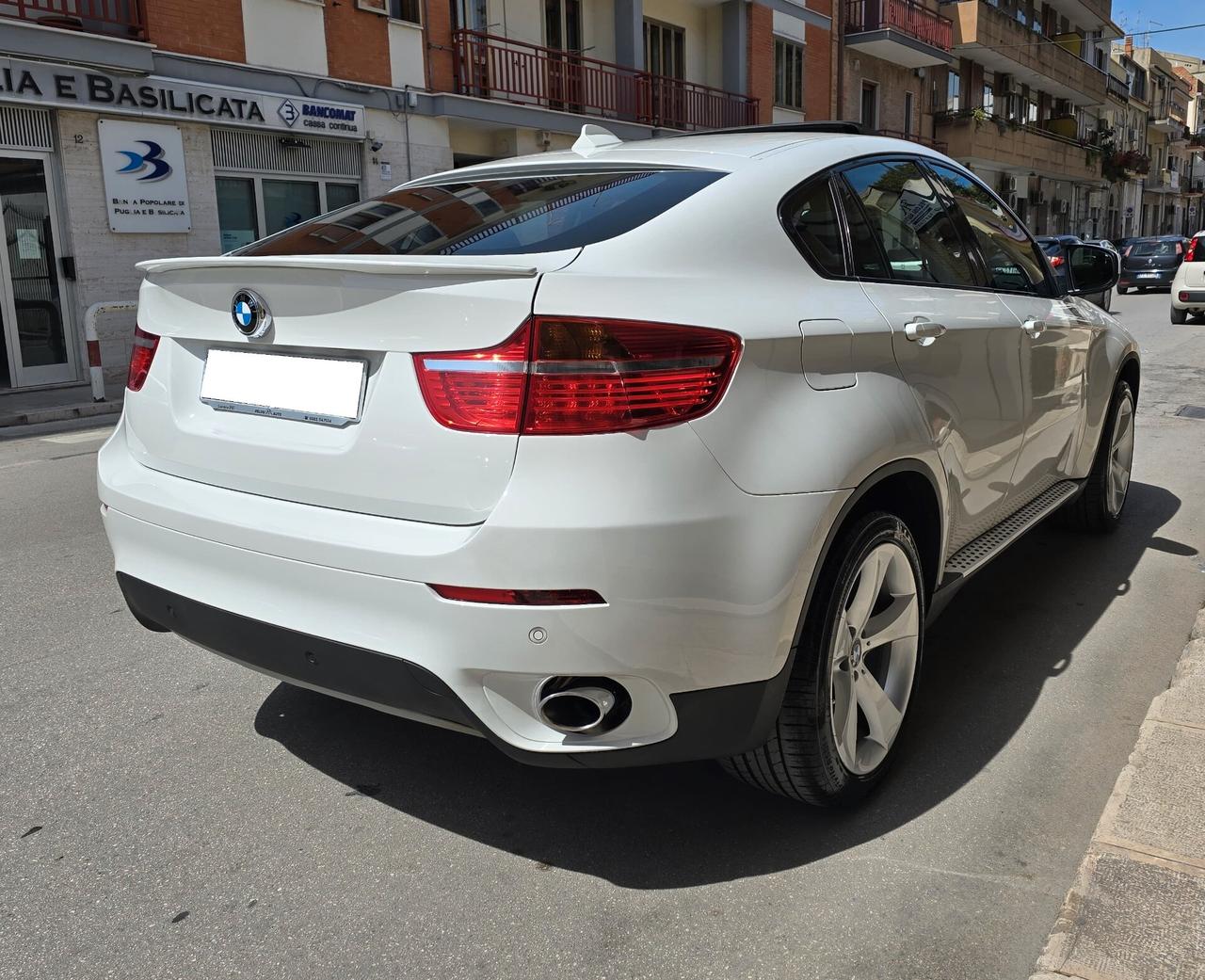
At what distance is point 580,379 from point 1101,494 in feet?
12.2

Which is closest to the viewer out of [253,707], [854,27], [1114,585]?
[253,707]

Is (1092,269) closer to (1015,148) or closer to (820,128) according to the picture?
(820,128)

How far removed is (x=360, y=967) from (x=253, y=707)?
137 cm

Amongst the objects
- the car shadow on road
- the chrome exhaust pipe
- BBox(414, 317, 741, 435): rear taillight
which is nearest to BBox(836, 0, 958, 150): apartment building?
the car shadow on road

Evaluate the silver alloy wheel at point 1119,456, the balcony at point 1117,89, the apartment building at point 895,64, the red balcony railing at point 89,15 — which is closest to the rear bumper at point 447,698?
the silver alloy wheel at point 1119,456

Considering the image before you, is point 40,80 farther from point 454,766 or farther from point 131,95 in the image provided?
point 454,766

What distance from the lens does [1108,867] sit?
230 centimetres

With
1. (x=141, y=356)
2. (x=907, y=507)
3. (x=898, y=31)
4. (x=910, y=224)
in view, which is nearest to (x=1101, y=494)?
(x=910, y=224)

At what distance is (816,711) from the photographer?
2395 millimetres

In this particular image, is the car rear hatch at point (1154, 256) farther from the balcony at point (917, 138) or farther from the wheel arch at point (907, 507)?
the wheel arch at point (907, 507)

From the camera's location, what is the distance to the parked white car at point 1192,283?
1848 cm

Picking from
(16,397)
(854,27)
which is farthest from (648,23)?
(16,397)

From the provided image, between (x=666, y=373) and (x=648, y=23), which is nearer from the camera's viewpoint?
(x=666, y=373)

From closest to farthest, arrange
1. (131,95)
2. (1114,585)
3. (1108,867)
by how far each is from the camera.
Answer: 1. (1108,867)
2. (1114,585)
3. (131,95)
